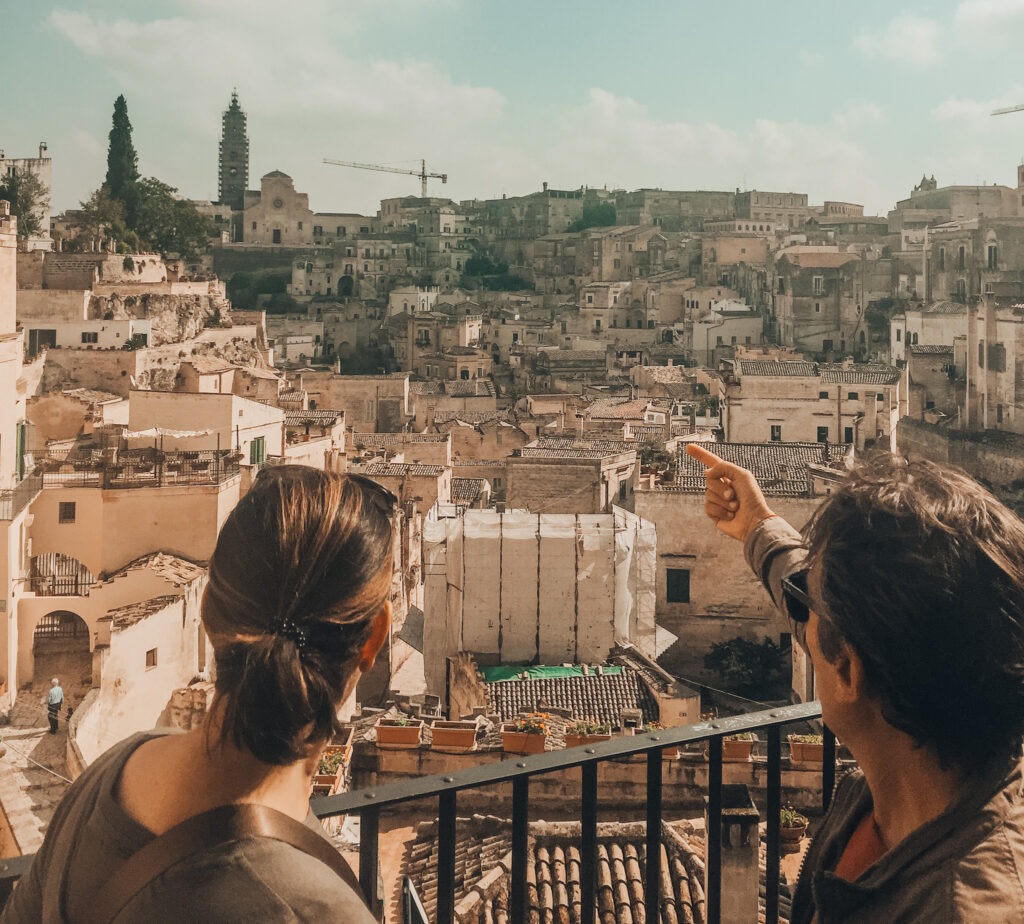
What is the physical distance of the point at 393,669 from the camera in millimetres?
17953

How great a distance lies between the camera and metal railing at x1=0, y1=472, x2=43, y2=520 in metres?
14.4

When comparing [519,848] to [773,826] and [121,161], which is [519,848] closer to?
[773,826]

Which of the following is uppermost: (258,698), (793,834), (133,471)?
(258,698)

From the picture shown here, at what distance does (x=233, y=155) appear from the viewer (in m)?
88.6

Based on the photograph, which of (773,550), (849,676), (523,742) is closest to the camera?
(849,676)

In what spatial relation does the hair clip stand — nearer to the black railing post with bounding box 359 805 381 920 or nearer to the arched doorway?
the black railing post with bounding box 359 805 381 920

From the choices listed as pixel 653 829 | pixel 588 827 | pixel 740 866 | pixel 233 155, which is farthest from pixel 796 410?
pixel 233 155

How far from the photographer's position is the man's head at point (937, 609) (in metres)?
1.67

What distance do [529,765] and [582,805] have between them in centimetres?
16

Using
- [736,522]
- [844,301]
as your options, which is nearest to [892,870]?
[736,522]

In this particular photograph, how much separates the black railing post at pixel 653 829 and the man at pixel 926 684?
61 cm

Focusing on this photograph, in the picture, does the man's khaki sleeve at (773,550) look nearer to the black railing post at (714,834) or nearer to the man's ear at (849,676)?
the black railing post at (714,834)

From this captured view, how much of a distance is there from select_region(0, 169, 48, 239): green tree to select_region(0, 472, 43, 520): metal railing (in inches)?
1024

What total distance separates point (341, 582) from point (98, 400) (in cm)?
2359
